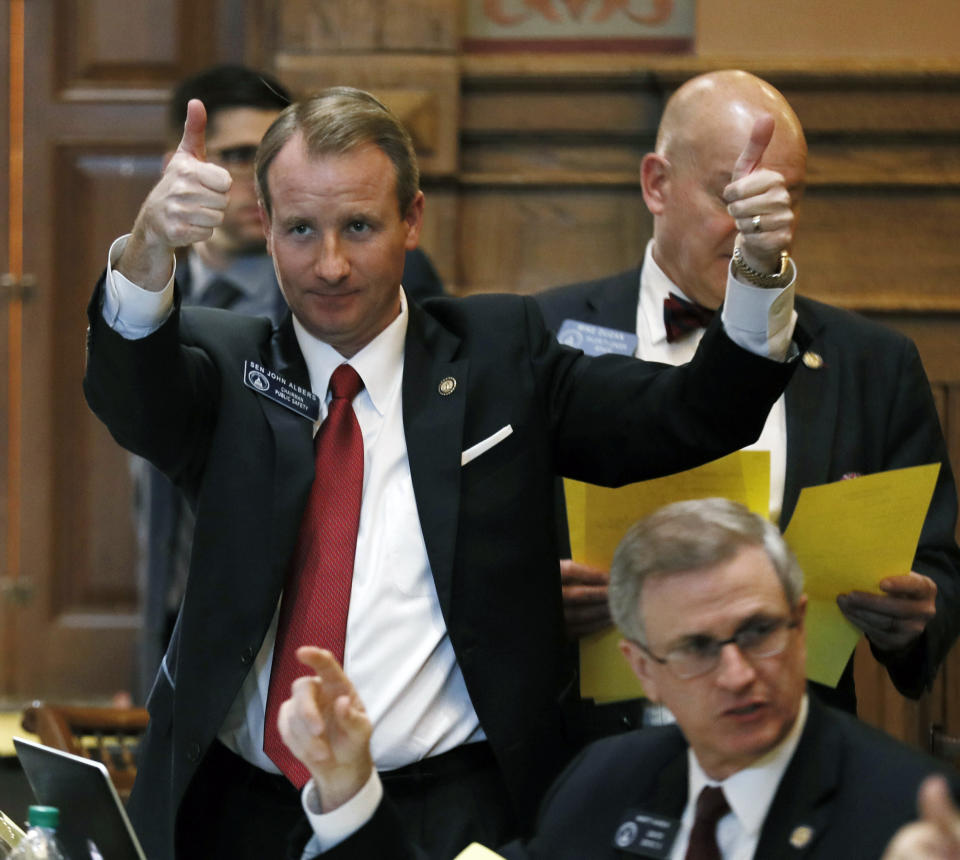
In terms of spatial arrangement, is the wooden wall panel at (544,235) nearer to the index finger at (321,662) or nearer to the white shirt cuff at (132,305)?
the white shirt cuff at (132,305)

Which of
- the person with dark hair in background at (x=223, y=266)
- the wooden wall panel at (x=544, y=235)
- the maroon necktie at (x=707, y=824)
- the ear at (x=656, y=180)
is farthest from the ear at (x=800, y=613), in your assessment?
the wooden wall panel at (x=544, y=235)

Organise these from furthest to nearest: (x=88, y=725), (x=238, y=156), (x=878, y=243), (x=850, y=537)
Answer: (x=878, y=243)
(x=238, y=156)
(x=88, y=725)
(x=850, y=537)

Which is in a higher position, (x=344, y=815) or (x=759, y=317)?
(x=759, y=317)

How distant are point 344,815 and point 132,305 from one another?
0.72 meters

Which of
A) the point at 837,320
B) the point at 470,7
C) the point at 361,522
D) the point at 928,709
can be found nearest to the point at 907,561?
the point at 837,320

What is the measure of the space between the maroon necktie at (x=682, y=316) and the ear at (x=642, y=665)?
946 millimetres

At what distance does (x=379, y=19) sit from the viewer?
4.00 meters

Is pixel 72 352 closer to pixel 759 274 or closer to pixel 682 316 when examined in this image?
pixel 682 316

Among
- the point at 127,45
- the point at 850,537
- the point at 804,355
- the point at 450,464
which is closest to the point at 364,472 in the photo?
the point at 450,464

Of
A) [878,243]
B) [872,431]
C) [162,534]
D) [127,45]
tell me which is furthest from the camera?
[127,45]

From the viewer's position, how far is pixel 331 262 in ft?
6.89

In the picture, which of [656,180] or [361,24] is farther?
[361,24]

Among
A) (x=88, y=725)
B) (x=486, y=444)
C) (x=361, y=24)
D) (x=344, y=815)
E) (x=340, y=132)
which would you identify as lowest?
(x=88, y=725)

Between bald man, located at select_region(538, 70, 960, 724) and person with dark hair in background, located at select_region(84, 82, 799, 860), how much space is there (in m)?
0.33
